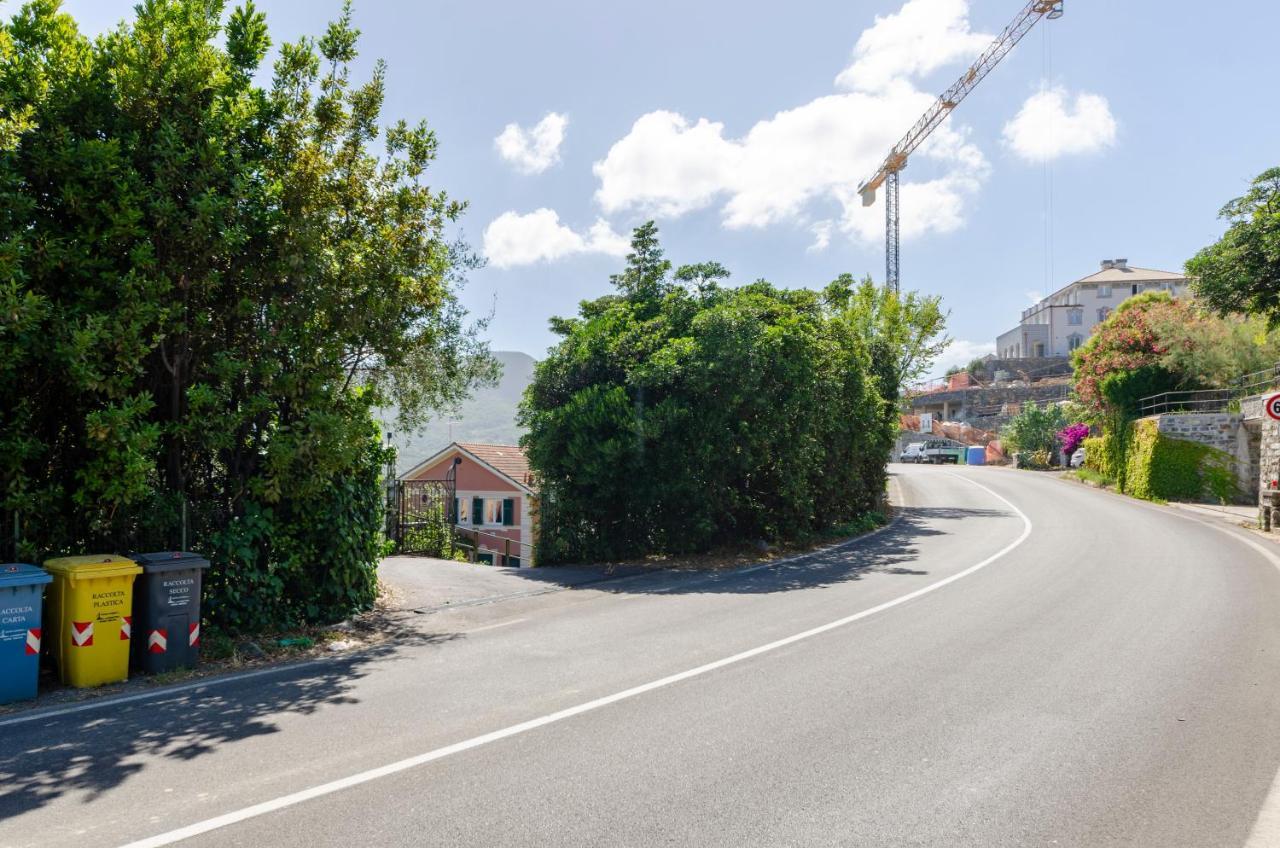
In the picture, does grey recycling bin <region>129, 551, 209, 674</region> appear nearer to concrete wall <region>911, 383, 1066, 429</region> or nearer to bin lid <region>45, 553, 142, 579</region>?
bin lid <region>45, 553, 142, 579</region>

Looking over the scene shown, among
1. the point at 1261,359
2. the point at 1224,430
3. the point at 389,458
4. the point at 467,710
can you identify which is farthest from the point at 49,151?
the point at 1261,359

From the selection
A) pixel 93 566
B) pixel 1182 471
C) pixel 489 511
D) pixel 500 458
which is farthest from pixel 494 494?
pixel 93 566

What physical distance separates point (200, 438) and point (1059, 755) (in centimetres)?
846

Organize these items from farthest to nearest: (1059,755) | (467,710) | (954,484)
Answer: (954,484) < (467,710) < (1059,755)

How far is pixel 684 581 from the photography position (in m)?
12.6

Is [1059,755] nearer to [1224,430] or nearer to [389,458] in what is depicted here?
[389,458]

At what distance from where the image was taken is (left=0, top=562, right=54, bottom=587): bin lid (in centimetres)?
648

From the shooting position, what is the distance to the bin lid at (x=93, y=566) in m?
6.90

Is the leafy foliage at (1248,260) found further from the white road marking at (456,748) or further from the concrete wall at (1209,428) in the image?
the white road marking at (456,748)

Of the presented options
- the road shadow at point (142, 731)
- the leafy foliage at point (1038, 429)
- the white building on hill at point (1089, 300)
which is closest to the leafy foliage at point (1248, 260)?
the road shadow at point (142, 731)

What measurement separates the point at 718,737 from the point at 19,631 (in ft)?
19.5

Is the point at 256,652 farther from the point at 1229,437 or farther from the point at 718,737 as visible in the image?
the point at 1229,437

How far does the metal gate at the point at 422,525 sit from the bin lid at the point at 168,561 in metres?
9.76

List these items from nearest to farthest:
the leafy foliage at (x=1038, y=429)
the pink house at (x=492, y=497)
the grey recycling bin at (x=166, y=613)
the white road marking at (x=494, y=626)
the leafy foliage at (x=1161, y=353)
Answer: the grey recycling bin at (x=166, y=613) < the white road marking at (x=494, y=626) < the leafy foliage at (x=1161, y=353) < the pink house at (x=492, y=497) < the leafy foliage at (x=1038, y=429)
